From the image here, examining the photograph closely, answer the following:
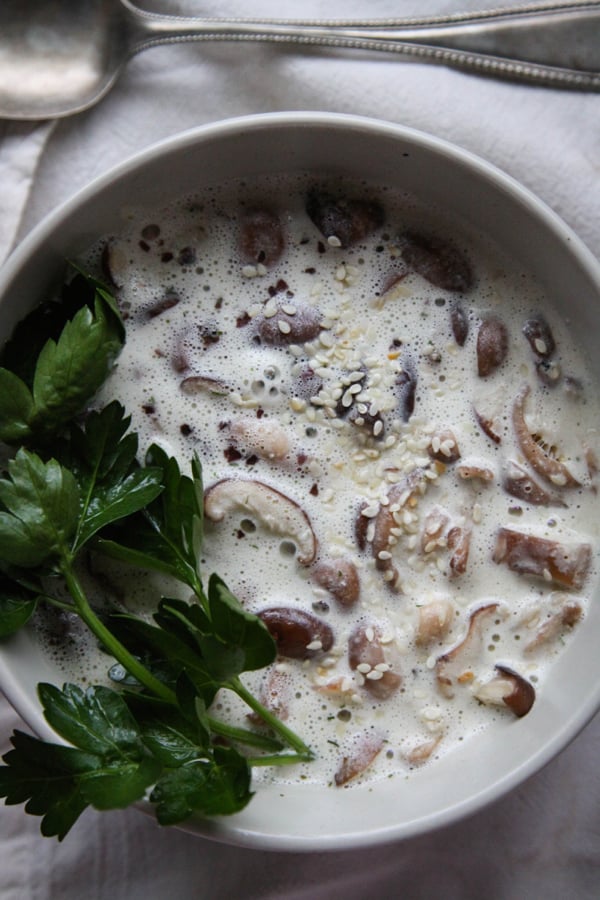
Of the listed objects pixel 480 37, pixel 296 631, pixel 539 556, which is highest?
pixel 480 37

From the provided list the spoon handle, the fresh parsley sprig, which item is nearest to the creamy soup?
the fresh parsley sprig

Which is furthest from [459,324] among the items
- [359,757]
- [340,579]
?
[359,757]

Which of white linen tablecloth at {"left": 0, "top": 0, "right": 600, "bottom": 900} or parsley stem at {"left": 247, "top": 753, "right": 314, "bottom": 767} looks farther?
white linen tablecloth at {"left": 0, "top": 0, "right": 600, "bottom": 900}

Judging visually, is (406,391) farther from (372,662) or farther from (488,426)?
(372,662)

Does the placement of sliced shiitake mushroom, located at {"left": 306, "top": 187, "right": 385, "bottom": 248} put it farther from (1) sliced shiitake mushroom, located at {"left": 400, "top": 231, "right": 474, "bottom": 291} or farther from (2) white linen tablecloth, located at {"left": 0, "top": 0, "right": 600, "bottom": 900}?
(2) white linen tablecloth, located at {"left": 0, "top": 0, "right": 600, "bottom": 900}

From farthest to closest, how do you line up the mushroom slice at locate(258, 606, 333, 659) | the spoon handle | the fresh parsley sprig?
the spoon handle < the mushroom slice at locate(258, 606, 333, 659) < the fresh parsley sprig

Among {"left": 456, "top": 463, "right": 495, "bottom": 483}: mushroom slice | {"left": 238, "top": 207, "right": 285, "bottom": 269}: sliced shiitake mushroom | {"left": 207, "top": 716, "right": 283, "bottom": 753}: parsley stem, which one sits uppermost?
{"left": 238, "top": 207, "right": 285, "bottom": 269}: sliced shiitake mushroom


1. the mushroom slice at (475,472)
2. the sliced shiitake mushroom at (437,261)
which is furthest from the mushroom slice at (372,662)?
the sliced shiitake mushroom at (437,261)

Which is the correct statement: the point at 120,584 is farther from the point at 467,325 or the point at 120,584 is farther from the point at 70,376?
the point at 467,325
